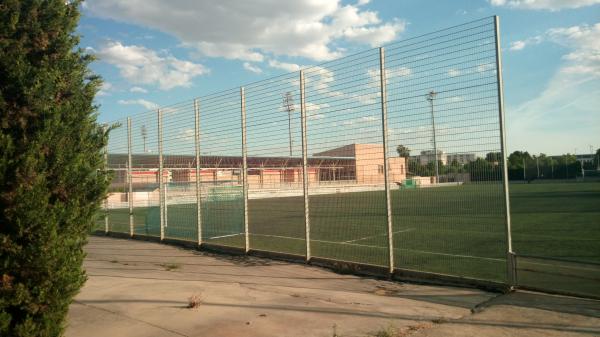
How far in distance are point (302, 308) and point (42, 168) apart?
3.68m

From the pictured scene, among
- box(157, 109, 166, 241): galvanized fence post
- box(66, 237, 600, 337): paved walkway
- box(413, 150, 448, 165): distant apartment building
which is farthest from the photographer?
box(157, 109, 166, 241): galvanized fence post

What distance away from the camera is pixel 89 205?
13.4 feet

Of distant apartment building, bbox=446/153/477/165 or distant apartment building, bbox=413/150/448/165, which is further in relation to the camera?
distant apartment building, bbox=413/150/448/165

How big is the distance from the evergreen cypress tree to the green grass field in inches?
228

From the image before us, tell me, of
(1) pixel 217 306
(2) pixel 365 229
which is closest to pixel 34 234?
(1) pixel 217 306

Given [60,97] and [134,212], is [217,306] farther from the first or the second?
[134,212]

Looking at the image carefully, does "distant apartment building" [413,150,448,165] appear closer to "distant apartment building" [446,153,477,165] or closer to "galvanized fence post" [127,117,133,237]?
"distant apartment building" [446,153,477,165]

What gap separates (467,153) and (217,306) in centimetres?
459

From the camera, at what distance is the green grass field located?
8523 millimetres

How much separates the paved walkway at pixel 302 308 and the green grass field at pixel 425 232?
115 centimetres

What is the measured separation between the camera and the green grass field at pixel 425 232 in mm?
8523

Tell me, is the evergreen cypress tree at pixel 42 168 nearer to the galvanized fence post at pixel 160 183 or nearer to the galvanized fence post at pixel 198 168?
the galvanized fence post at pixel 198 168

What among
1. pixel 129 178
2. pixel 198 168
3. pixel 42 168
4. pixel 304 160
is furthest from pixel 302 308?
pixel 129 178

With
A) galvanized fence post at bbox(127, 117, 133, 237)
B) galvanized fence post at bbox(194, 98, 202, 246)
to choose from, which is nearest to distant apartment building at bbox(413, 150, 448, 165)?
galvanized fence post at bbox(194, 98, 202, 246)
